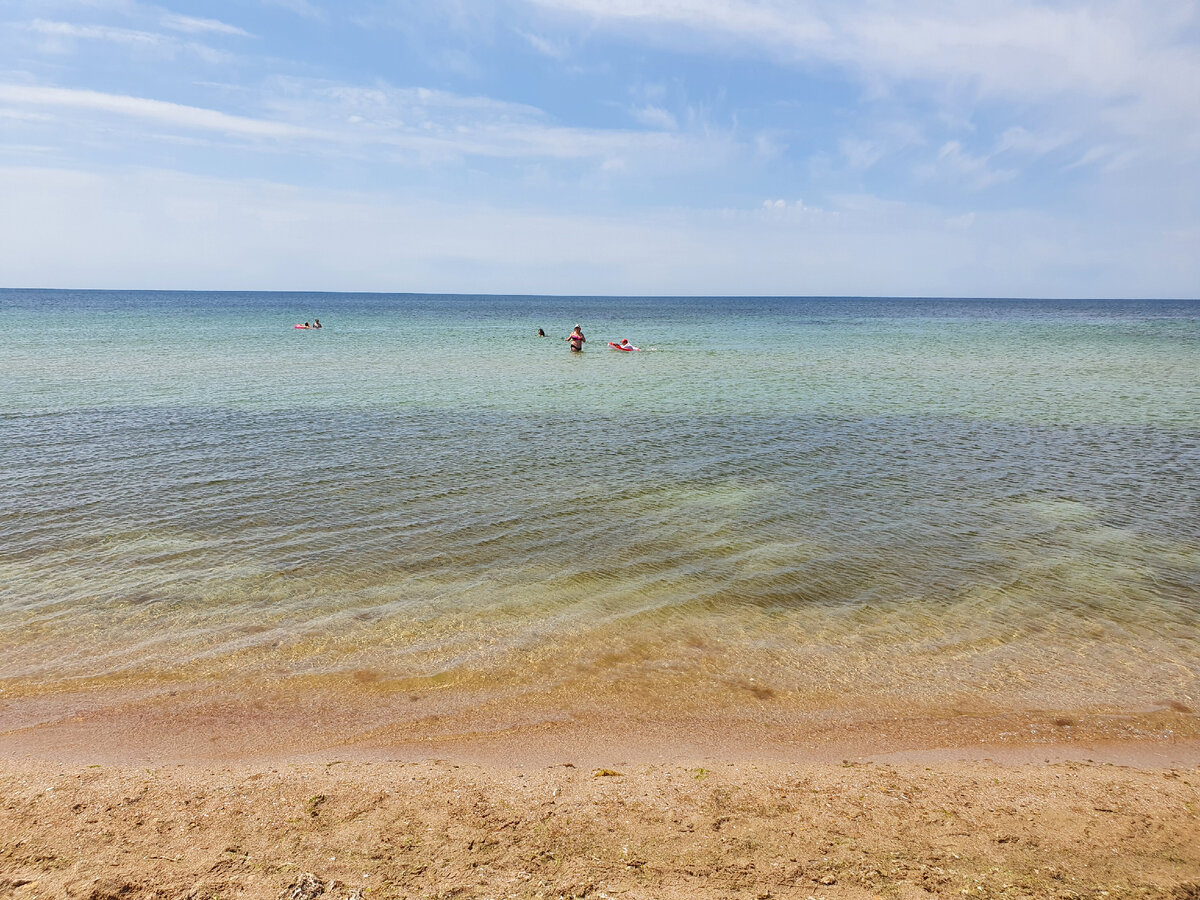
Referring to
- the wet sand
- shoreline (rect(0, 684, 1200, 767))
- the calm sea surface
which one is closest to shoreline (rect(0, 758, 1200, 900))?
the wet sand

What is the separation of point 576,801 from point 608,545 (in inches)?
245

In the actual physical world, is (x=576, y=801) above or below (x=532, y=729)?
above

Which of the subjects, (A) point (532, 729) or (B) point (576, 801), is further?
(A) point (532, 729)

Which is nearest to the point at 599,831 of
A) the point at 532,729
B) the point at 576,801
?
the point at 576,801

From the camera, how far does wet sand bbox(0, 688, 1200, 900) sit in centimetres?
470

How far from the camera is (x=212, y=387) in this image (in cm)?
2814

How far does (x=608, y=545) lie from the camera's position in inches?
463

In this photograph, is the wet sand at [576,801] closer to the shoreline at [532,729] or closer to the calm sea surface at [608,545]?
the shoreline at [532,729]

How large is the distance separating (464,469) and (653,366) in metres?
24.9

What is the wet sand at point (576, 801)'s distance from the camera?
4.70 m

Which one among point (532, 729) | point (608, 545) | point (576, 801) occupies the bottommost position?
point (532, 729)

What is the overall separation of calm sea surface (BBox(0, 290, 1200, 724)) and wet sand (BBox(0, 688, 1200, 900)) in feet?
2.08

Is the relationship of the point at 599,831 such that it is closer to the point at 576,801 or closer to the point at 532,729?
the point at 576,801

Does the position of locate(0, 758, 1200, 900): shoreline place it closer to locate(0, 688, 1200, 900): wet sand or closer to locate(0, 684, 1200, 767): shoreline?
locate(0, 688, 1200, 900): wet sand
